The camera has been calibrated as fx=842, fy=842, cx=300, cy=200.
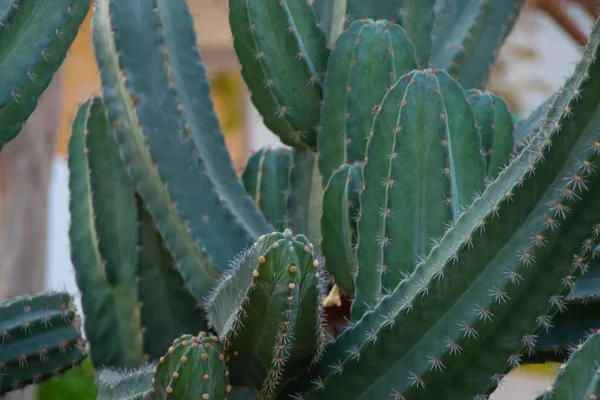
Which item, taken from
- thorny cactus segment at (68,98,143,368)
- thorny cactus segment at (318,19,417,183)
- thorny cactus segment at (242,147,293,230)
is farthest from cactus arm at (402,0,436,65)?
thorny cactus segment at (68,98,143,368)

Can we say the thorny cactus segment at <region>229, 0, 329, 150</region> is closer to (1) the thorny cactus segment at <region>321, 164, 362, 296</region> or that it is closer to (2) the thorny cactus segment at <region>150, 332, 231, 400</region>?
(1) the thorny cactus segment at <region>321, 164, 362, 296</region>

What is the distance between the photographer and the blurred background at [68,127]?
5.95m

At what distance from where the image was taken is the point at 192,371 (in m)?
1.66

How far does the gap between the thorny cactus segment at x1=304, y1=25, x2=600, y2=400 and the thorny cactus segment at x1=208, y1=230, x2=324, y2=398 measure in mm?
121

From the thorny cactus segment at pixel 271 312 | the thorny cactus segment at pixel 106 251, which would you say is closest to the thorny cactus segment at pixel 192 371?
the thorny cactus segment at pixel 271 312

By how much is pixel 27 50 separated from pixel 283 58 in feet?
2.39

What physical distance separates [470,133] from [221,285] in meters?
0.73

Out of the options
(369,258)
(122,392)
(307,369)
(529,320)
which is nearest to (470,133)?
(369,258)

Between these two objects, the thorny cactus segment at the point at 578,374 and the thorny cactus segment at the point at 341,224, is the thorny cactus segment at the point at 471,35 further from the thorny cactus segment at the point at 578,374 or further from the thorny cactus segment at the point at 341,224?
the thorny cactus segment at the point at 578,374

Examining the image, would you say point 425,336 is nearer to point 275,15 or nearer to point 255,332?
point 255,332

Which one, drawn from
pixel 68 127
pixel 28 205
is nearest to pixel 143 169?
pixel 28 205

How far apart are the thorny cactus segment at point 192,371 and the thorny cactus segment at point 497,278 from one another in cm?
28

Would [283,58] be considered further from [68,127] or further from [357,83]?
[68,127]

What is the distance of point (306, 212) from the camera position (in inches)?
104
